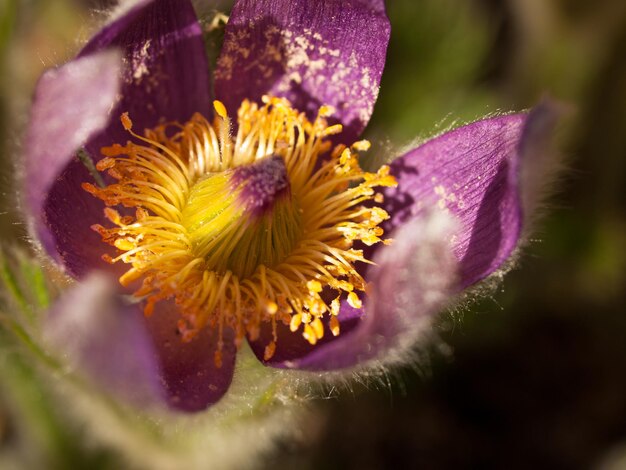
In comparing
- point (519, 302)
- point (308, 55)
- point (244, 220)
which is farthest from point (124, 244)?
point (519, 302)

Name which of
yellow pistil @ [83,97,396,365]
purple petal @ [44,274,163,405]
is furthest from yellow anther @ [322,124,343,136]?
purple petal @ [44,274,163,405]

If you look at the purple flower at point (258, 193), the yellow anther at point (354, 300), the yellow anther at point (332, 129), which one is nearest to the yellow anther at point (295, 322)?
the purple flower at point (258, 193)

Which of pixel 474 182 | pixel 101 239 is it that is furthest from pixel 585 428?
pixel 101 239

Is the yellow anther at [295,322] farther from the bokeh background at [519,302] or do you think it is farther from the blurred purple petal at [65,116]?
the bokeh background at [519,302]

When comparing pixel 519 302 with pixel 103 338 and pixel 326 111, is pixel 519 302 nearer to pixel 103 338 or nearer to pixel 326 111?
pixel 326 111

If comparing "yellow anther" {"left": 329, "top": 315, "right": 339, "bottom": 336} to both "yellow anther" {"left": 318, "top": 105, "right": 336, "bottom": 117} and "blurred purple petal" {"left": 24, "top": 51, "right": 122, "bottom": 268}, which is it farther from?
"blurred purple petal" {"left": 24, "top": 51, "right": 122, "bottom": 268}
